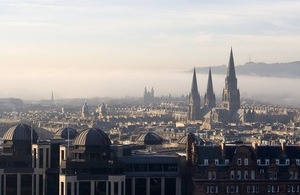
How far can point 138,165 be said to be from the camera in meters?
98.8

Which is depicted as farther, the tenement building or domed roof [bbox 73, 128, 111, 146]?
the tenement building

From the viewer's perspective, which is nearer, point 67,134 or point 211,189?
point 211,189

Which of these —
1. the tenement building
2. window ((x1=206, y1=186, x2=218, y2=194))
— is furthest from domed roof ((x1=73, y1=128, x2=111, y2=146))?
window ((x1=206, y1=186, x2=218, y2=194))

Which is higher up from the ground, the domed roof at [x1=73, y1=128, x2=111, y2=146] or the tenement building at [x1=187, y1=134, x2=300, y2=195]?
the domed roof at [x1=73, y1=128, x2=111, y2=146]

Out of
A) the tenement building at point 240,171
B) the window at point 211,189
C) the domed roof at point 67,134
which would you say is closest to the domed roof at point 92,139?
the tenement building at point 240,171

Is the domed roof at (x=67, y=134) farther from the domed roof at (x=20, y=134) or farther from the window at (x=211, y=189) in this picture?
the window at (x=211, y=189)

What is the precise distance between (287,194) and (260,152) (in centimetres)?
430

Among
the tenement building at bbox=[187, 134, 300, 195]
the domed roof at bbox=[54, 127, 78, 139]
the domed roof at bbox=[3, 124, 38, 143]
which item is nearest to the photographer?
the tenement building at bbox=[187, 134, 300, 195]

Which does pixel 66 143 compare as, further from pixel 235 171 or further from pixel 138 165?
pixel 235 171

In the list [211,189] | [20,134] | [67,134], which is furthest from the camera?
[67,134]

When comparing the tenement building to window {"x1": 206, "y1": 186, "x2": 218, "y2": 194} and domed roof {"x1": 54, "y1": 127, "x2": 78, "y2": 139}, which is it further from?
domed roof {"x1": 54, "y1": 127, "x2": 78, "y2": 139}

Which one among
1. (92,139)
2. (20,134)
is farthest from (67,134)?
(92,139)

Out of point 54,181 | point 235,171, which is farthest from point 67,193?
point 235,171

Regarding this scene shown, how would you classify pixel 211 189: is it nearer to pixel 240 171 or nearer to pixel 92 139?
pixel 240 171
